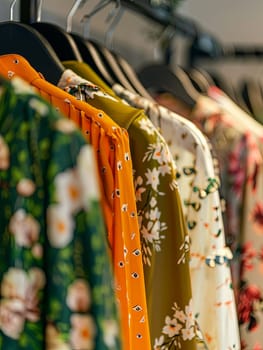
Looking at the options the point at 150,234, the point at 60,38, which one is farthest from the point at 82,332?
the point at 60,38

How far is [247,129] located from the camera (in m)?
1.04

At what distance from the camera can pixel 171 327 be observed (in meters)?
0.77

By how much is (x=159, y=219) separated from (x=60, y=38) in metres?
0.30

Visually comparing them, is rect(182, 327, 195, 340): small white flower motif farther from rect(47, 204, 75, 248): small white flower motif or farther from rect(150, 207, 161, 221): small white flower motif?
rect(47, 204, 75, 248): small white flower motif

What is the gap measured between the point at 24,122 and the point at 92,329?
0.17m

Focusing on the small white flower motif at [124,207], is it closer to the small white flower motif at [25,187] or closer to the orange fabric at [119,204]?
the orange fabric at [119,204]

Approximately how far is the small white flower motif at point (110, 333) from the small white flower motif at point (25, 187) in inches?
4.6

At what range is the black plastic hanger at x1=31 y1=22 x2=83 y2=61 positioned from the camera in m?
0.88

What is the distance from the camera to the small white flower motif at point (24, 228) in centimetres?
51

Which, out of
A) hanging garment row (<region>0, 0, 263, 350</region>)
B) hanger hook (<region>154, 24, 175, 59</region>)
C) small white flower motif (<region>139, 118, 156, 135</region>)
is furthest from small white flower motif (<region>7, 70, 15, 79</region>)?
hanger hook (<region>154, 24, 175, 59</region>)

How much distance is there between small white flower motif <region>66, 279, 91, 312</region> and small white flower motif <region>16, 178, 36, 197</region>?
8 cm

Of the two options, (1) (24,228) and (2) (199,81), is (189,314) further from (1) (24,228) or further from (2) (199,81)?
(2) (199,81)

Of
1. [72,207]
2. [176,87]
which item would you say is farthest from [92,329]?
[176,87]

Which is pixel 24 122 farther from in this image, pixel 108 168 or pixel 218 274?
pixel 218 274
